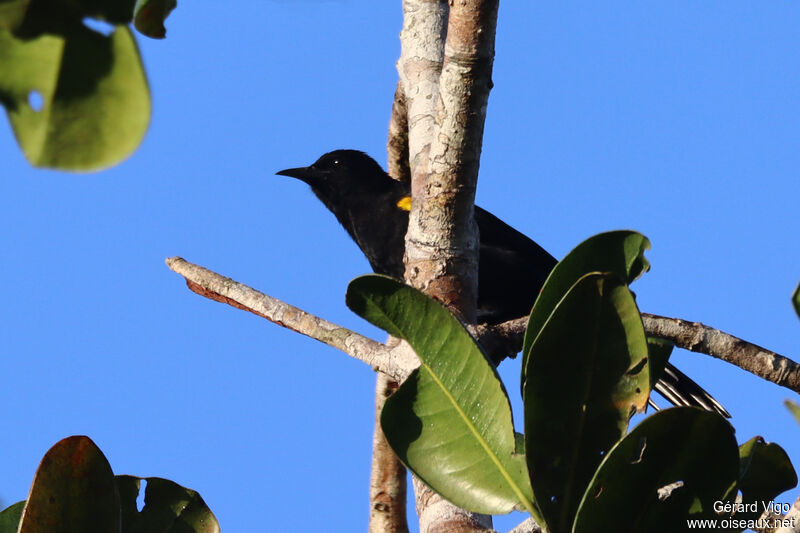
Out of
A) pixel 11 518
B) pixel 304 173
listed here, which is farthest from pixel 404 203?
pixel 11 518

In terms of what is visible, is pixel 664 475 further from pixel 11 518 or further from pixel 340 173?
pixel 340 173

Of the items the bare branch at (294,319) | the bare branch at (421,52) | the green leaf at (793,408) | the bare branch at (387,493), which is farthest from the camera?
the bare branch at (421,52)

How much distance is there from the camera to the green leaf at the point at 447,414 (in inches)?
57.7

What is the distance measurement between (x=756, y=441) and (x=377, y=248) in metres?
3.94

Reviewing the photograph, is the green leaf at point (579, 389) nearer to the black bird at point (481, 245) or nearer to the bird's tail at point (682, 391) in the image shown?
the bird's tail at point (682, 391)

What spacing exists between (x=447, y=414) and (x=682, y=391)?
310 cm

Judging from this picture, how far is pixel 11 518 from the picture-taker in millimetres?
1712

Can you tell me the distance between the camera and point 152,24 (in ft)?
2.35

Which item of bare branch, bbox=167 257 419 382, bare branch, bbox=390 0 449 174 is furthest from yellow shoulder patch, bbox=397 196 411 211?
bare branch, bbox=167 257 419 382

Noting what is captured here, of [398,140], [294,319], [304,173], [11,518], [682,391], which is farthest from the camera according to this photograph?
[304,173]

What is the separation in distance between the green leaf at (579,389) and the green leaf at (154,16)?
80cm

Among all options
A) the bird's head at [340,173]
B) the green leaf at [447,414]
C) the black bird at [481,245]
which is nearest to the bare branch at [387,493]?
the green leaf at [447,414]

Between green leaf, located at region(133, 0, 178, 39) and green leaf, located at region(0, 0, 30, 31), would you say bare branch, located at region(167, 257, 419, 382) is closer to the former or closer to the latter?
green leaf, located at region(133, 0, 178, 39)

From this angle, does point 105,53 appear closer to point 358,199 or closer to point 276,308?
point 276,308
